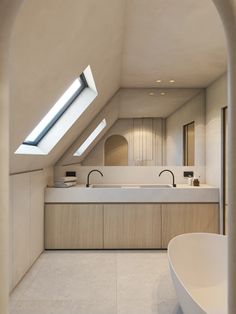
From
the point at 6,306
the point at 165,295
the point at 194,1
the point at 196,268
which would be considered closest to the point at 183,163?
the point at 196,268

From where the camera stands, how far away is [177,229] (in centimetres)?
400

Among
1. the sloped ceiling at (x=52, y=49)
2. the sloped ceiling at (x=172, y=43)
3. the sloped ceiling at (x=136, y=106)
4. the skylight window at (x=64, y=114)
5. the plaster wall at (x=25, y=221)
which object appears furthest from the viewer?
the sloped ceiling at (x=136, y=106)

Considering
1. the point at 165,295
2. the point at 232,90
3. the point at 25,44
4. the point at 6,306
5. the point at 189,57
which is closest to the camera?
the point at 232,90

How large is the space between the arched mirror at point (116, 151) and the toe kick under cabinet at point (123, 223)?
2.85 ft

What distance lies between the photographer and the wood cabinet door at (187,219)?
13.1 ft

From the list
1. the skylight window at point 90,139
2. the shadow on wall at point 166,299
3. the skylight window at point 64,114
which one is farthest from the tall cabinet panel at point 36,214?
the shadow on wall at point 166,299

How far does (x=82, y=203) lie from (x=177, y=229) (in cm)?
134

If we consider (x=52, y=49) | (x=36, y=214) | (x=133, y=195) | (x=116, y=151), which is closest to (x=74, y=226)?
(x=36, y=214)

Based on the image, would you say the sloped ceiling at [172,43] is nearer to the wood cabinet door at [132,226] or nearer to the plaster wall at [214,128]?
the plaster wall at [214,128]

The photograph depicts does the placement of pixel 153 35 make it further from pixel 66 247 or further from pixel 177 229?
pixel 66 247

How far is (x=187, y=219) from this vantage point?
13.1 feet

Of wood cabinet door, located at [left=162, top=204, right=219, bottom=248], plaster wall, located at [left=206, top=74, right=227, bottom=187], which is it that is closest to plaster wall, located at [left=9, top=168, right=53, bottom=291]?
wood cabinet door, located at [left=162, top=204, right=219, bottom=248]

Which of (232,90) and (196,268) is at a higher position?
(232,90)

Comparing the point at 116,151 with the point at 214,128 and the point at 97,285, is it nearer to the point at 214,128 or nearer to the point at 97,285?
the point at 214,128
